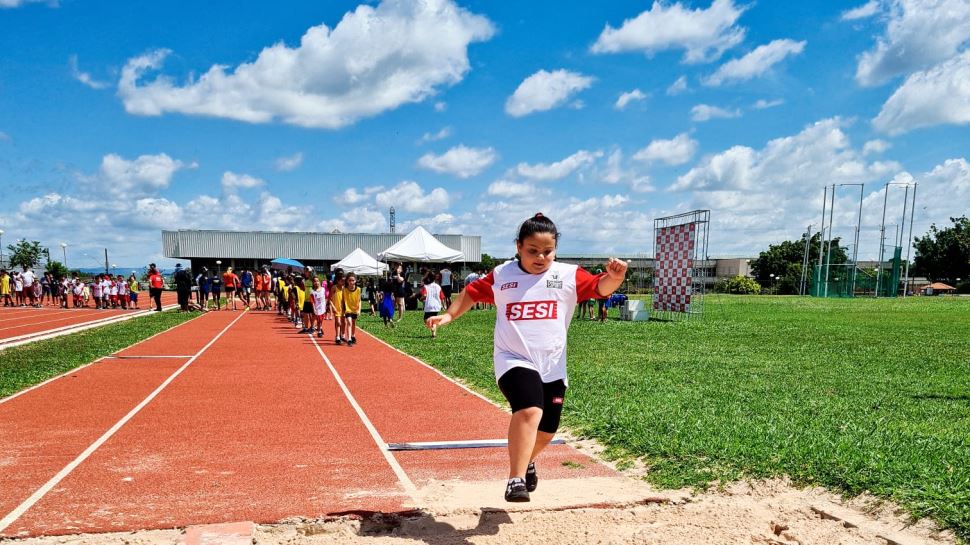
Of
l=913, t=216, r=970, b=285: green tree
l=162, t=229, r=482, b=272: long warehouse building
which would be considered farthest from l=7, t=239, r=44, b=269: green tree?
l=913, t=216, r=970, b=285: green tree

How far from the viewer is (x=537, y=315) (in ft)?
12.4

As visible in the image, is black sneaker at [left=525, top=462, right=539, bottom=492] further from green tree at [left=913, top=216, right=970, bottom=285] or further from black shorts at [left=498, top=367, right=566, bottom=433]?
green tree at [left=913, top=216, right=970, bottom=285]

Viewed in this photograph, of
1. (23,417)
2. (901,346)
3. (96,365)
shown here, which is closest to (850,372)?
(901,346)

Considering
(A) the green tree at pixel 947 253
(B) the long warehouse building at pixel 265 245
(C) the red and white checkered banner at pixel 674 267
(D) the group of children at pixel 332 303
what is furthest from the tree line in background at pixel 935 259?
(D) the group of children at pixel 332 303

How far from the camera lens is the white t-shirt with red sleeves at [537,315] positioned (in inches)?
147

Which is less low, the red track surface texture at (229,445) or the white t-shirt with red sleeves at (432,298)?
the white t-shirt with red sleeves at (432,298)

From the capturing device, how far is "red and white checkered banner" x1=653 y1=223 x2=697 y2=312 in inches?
747

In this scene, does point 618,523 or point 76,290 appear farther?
point 76,290

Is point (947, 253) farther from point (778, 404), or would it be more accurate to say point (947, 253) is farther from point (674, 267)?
point (778, 404)

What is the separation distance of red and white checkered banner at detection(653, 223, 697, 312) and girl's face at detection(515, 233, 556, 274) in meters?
15.8

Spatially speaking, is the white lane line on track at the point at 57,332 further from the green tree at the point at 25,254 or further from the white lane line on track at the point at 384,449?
the green tree at the point at 25,254

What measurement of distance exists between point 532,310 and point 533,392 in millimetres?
463

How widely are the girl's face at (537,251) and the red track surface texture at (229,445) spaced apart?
1640 mm

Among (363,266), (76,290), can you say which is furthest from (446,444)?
(76,290)
